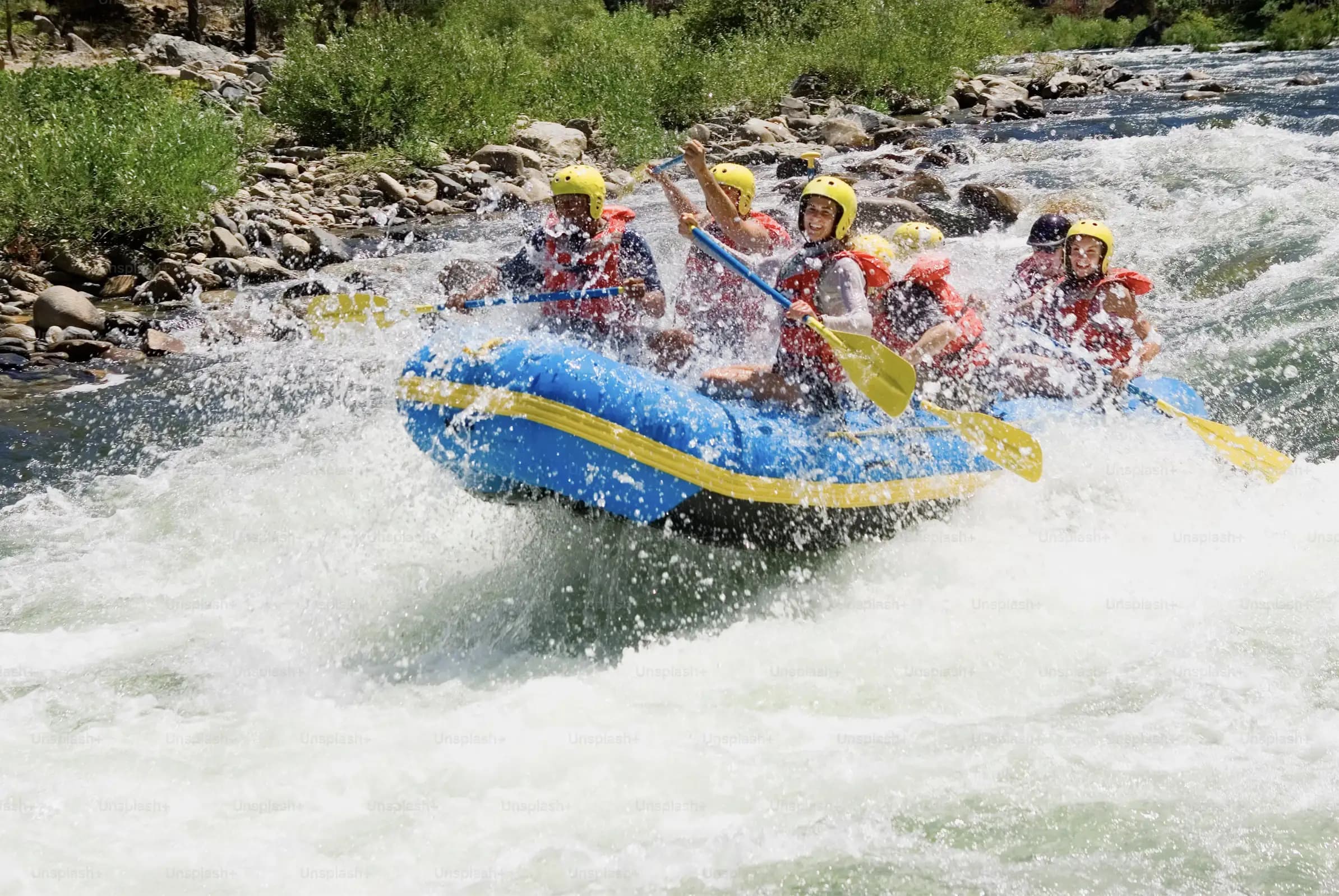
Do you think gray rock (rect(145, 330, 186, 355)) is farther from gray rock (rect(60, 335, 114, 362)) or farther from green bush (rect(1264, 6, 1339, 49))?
green bush (rect(1264, 6, 1339, 49))

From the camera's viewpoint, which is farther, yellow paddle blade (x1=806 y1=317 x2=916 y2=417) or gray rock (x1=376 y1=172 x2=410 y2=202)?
gray rock (x1=376 y1=172 x2=410 y2=202)

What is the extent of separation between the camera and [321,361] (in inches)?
332

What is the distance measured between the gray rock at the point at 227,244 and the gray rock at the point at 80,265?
3.46 ft

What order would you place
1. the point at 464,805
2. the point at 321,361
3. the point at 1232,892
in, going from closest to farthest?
1. the point at 1232,892
2. the point at 464,805
3. the point at 321,361

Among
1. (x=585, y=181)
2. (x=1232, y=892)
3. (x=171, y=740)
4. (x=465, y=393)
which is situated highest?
(x=585, y=181)

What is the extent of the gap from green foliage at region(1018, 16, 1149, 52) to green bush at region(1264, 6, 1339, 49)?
30.7 feet

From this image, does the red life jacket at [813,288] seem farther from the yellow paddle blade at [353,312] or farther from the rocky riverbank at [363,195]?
the rocky riverbank at [363,195]

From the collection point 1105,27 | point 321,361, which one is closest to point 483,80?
point 321,361

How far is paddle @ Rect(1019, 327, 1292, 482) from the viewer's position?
545cm

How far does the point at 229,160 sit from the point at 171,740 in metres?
8.90

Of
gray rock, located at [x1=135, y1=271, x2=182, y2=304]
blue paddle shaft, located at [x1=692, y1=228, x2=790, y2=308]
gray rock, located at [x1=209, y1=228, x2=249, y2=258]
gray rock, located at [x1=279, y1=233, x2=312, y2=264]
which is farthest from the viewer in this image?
gray rock, located at [x1=279, y1=233, x2=312, y2=264]

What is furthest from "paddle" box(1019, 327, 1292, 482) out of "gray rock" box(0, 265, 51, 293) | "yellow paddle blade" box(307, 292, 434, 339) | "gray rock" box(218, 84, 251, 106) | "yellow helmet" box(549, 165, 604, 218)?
"gray rock" box(218, 84, 251, 106)

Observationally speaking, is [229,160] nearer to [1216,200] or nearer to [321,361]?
[321,361]

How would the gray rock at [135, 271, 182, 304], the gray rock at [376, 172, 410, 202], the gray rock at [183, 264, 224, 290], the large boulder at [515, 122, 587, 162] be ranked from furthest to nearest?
the large boulder at [515, 122, 587, 162], the gray rock at [376, 172, 410, 202], the gray rock at [183, 264, 224, 290], the gray rock at [135, 271, 182, 304]
